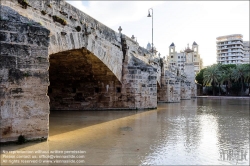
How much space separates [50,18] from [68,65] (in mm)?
4065

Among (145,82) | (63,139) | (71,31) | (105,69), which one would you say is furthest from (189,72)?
(63,139)

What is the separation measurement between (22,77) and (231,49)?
266 feet

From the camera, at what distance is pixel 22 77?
5.38m

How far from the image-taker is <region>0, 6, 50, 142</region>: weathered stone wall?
516cm

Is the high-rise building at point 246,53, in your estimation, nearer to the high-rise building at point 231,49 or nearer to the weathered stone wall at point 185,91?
the high-rise building at point 231,49

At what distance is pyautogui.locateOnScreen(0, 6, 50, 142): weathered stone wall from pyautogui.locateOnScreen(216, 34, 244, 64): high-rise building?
79243 mm

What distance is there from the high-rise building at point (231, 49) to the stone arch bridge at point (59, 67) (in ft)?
225

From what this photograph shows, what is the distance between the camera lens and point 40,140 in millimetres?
5543

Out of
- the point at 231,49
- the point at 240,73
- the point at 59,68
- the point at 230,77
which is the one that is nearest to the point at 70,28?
→ the point at 59,68

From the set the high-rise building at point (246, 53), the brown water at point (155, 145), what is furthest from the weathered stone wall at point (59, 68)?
the high-rise building at point (246, 53)

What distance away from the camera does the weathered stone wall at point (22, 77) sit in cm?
516

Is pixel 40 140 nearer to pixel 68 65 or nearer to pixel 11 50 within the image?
pixel 11 50

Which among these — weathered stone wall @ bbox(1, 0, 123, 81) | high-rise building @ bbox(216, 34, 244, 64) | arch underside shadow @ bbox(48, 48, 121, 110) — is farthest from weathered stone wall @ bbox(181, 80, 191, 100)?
high-rise building @ bbox(216, 34, 244, 64)

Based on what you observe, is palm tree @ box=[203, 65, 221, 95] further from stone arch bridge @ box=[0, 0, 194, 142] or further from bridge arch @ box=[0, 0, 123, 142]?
bridge arch @ box=[0, 0, 123, 142]
